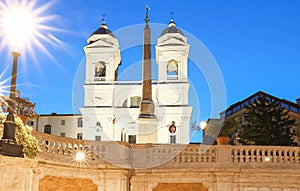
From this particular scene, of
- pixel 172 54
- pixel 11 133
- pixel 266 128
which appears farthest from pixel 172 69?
pixel 11 133

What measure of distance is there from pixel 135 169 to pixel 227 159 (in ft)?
10.5

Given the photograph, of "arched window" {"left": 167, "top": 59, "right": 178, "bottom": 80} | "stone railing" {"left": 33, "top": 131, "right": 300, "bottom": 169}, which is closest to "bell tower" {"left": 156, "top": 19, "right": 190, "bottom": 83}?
"arched window" {"left": 167, "top": 59, "right": 178, "bottom": 80}

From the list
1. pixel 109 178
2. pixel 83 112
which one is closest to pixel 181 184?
pixel 109 178

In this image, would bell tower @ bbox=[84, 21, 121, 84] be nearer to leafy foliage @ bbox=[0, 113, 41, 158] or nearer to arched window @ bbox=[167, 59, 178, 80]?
arched window @ bbox=[167, 59, 178, 80]

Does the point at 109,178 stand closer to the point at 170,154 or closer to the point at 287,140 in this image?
the point at 170,154

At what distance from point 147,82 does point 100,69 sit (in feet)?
142

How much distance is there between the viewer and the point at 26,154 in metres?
12.6

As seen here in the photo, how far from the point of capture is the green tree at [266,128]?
35.8 meters

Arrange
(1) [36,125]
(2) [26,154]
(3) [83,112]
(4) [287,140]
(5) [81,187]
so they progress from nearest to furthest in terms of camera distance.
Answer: (2) [26,154] → (5) [81,187] → (4) [287,140] → (3) [83,112] → (1) [36,125]

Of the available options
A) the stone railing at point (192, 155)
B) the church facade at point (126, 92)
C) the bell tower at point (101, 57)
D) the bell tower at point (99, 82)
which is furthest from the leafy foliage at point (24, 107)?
the bell tower at point (101, 57)

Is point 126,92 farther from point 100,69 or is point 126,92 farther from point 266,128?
point 266,128

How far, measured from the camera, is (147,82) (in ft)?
85.6

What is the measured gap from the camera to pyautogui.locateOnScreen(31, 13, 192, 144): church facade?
6469cm

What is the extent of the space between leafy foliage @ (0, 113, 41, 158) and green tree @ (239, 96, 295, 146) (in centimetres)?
2524
